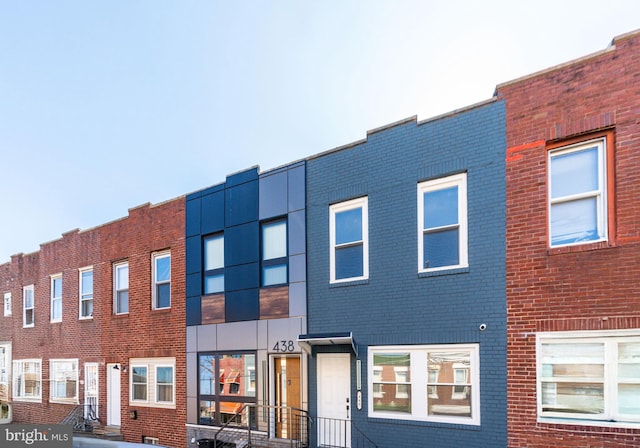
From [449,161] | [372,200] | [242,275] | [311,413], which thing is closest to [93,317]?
[242,275]

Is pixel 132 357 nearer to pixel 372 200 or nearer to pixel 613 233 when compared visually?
pixel 372 200

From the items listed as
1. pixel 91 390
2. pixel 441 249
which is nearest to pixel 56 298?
pixel 91 390

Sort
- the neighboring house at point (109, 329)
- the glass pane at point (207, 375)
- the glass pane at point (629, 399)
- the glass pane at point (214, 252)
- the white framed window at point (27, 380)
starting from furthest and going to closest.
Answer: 1. the white framed window at point (27, 380)
2. the neighboring house at point (109, 329)
3. the glass pane at point (214, 252)
4. the glass pane at point (207, 375)
5. the glass pane at point (629, 399)

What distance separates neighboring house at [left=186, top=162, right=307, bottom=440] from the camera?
12.1 meters

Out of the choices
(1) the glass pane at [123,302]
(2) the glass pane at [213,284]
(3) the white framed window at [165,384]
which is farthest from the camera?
(1) the glass pane at [123,302]

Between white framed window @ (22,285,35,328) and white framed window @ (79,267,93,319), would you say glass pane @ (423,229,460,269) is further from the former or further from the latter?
white framed window @ (22,285,35,328)

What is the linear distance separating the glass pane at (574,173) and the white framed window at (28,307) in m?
19.8

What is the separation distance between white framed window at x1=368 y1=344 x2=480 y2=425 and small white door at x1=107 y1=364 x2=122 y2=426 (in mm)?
9657

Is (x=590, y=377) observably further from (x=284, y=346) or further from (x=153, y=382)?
(x=153, y=382)

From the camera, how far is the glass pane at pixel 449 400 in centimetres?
926

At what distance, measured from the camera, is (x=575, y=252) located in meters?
8.27

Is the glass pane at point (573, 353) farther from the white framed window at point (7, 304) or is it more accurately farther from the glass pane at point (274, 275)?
the white framed window at point (7, 304)

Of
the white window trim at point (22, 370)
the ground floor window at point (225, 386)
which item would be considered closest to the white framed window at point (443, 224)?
the ground floor window at point (225, 386)

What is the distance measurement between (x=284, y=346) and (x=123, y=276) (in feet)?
24.6
